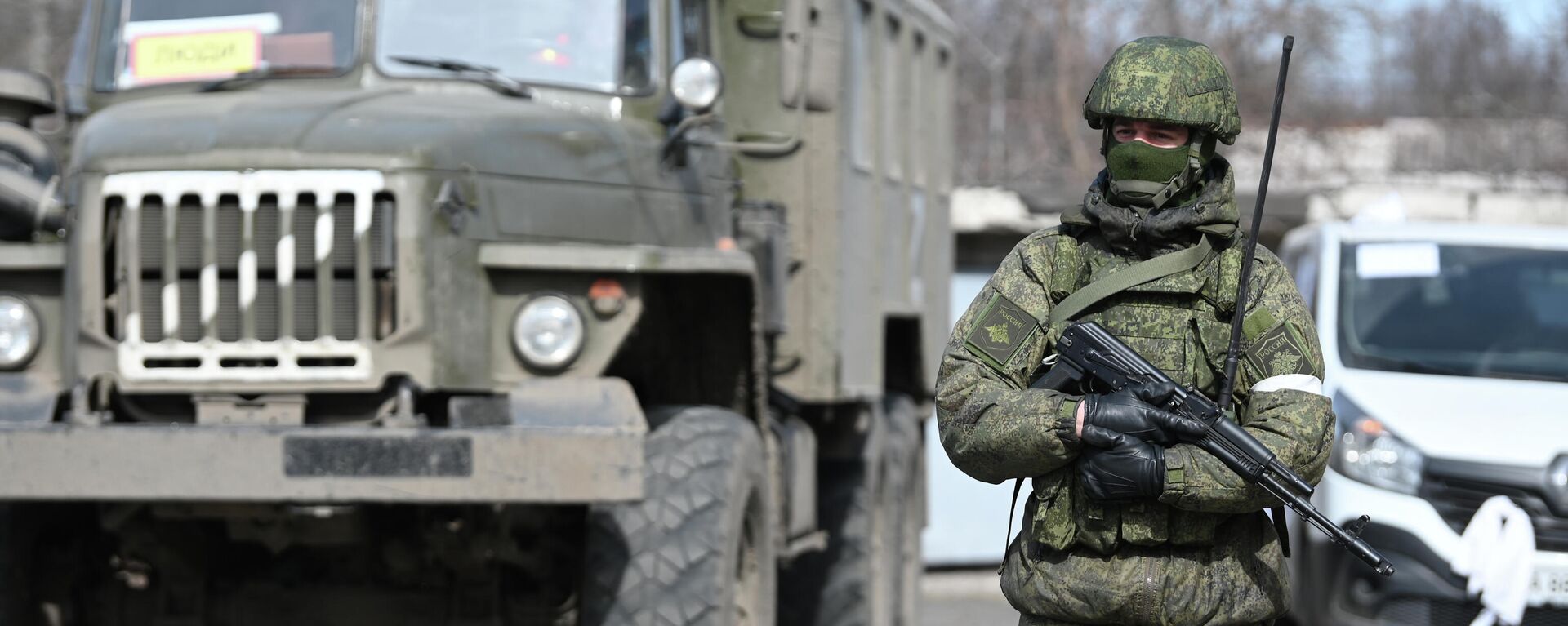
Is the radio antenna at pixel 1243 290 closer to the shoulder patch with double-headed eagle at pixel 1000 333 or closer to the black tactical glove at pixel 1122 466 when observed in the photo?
the black tactical glove at pixel 1122 466

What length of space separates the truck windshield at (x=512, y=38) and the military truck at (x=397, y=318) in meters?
0.01

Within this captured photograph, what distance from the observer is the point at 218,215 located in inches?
236

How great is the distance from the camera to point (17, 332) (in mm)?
6320

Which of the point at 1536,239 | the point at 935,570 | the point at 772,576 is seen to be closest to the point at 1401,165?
the point at 935,570

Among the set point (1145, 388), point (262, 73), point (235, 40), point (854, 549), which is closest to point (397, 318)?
point (262, 73)

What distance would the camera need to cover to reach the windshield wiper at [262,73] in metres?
6.88

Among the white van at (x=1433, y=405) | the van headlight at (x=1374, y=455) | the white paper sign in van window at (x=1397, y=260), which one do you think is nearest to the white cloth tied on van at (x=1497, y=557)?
the white van at (x=1433, y=405)

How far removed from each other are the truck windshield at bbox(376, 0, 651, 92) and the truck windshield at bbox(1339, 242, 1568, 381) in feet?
12.2

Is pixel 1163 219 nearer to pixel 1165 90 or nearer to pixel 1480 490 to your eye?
Result: pixel 1165 90

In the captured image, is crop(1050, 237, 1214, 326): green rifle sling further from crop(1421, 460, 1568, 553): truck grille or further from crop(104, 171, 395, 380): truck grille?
Result: crop(1421, 460, 1568, 553): truck grille

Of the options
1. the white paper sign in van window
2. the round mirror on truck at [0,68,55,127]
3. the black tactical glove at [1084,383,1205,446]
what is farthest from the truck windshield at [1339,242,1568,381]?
the black tactical glove at [1084,383,1205,446]

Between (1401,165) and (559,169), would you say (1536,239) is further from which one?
(1401,165)

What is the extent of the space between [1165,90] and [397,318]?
2.72 meters

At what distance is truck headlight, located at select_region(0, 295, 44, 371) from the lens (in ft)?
20.6
